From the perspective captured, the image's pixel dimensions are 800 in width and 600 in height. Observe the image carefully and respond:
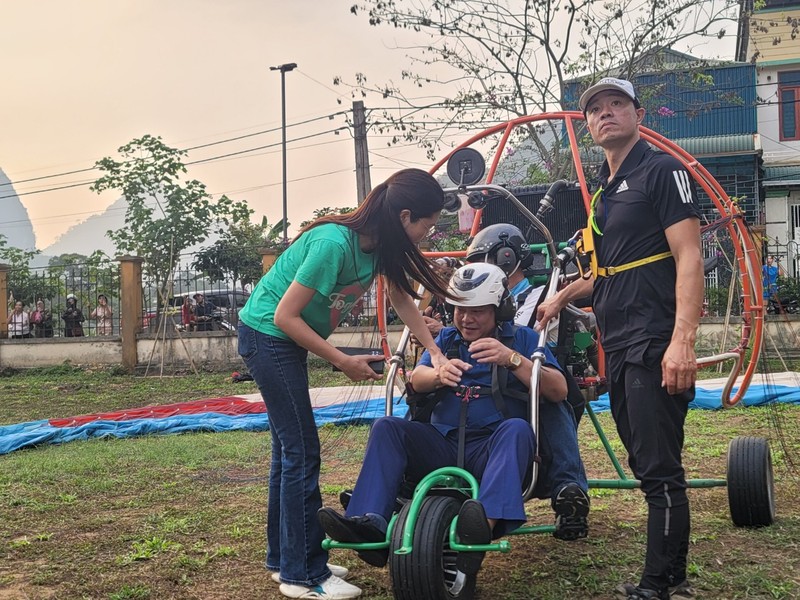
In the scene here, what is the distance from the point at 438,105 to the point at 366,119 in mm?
2925

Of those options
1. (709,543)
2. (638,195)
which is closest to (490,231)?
(638,195)

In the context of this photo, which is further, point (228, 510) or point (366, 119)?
point (366, 119)

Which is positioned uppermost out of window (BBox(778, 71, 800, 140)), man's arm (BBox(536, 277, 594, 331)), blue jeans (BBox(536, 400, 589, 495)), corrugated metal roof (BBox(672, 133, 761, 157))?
window (BBox(778, 71, 800, 140))

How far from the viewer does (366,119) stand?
17.9 m

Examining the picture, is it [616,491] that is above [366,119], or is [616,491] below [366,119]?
below

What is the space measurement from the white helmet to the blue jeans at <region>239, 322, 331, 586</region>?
0.72m

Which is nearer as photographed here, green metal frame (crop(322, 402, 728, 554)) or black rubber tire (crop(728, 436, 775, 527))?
green metal frame (crop(322, 402, 728, 554))

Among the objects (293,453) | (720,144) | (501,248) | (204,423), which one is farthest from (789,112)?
(293,453)

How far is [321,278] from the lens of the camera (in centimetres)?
345

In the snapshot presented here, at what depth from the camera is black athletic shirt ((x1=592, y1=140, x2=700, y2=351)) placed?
320 cm

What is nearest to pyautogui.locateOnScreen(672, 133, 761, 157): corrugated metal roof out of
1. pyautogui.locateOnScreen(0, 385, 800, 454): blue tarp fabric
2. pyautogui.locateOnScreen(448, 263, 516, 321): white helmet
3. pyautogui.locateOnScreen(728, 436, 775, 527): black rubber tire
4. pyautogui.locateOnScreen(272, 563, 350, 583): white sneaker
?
pyautogui.locateOnScreen(0, 385, 800, 454): blue tarp fabric

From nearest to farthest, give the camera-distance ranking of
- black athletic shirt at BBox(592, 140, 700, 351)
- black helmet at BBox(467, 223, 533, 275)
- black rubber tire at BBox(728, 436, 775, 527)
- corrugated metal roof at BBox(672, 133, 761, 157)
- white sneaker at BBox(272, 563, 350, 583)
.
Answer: black athletic shirt at BBox(592, 140, 700, 351)
white sneaker at BBox(272, 563, 350, 583)
black rubber tire at BBox(728, 436, 775, 527)
black helmet at BBox(467, 223, 533, 275)
corrugated metal roof at BBox(672, 133, 761, 157)

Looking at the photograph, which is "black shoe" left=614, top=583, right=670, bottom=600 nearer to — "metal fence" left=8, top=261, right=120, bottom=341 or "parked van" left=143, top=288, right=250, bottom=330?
"parked van" left=143, top=288, right=250, bottom=330

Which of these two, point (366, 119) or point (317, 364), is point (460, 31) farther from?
point (317, 364)
